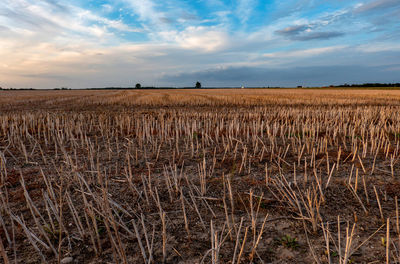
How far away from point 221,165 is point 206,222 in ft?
6.72

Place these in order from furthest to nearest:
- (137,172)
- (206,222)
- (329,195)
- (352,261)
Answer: (137,172)
(329,195)
(206,222)
(352,261)

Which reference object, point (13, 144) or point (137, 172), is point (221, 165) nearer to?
point (137, 172)

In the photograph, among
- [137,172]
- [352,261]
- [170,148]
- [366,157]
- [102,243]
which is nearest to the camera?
[352,261]

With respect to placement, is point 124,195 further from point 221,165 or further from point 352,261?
point 352,261

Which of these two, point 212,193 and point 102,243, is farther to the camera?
point 212,193

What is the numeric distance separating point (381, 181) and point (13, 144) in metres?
7.95

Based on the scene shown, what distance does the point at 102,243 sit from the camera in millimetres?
A: 2553

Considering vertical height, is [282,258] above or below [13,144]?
below

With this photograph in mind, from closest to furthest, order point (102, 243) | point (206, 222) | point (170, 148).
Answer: point (102, 243) → point (206, 222) → point (170, 148)

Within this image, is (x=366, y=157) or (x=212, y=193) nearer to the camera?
(x=212, y=193)

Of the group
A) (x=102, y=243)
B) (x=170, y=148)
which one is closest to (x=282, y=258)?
(x=102, y=243)

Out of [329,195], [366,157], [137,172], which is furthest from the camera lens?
[366,157]

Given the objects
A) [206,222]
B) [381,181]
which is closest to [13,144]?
[206,222]

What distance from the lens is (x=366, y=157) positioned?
5.26 meters
